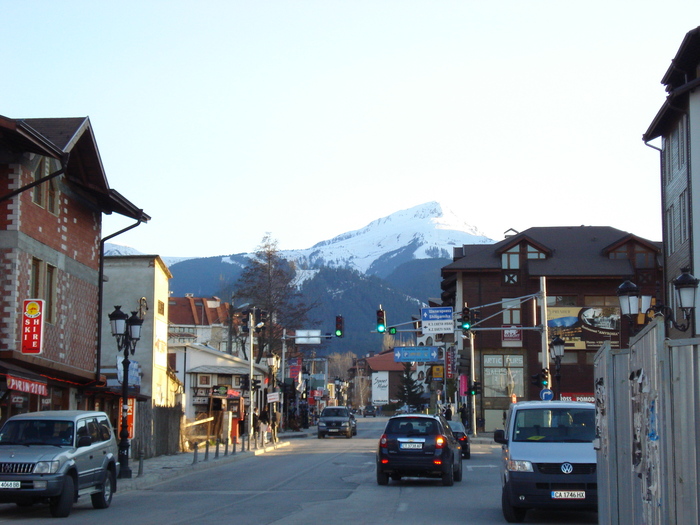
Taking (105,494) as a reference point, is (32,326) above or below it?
above

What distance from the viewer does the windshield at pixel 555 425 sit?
15.8 m

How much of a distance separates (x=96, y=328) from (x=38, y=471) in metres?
15.1

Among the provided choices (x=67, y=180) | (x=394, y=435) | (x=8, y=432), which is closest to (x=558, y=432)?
(x=394, y=435)

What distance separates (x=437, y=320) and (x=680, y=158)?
541 inches

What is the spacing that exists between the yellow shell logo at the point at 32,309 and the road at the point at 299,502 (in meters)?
5.03

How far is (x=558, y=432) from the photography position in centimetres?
1595

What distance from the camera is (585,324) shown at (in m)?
68.2

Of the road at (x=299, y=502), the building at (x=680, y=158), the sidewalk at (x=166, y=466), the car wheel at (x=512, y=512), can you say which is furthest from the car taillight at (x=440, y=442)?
the building at (x=680, y=158)

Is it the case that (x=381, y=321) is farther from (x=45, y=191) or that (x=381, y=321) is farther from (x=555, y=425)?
(x=555, y=425)

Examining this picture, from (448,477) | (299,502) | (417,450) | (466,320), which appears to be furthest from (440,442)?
(466,320)

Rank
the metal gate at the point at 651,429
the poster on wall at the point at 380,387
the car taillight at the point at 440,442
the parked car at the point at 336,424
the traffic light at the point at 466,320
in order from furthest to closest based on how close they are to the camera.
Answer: the poster on wall at the point at 380,387 < the parked car at the point at 336,424 < the traffic light at the point at 466,320 < the car taillight at the point at 440,442 < the metal gate at the point at 651,429

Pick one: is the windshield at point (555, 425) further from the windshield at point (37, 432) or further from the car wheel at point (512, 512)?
the windshield at point (37, 432)

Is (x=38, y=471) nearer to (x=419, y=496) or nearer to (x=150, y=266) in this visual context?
(x=419, y=496)

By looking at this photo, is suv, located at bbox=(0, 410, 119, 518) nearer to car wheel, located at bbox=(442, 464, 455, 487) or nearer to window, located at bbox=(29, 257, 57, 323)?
window, located at bbox=(29, 257, 57, 323)
